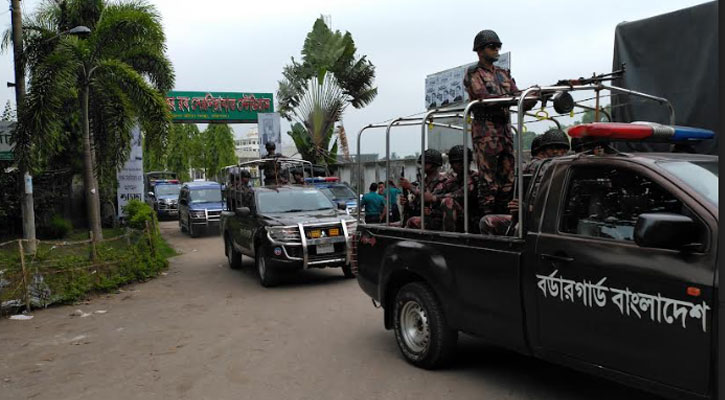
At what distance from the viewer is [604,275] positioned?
3627 mm

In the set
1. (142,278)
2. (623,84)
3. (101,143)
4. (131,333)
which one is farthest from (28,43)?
(623,84)

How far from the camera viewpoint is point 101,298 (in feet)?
33.0

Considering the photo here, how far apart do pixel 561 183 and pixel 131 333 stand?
5782 mm

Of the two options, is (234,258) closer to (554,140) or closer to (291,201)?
(291,201)

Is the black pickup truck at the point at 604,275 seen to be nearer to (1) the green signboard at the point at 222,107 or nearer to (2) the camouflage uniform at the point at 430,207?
(2) the camouflage uniform at the point at 430,207

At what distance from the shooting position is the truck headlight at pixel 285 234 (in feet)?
33.4

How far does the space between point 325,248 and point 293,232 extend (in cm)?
61

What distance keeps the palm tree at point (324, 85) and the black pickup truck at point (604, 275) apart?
22401mm

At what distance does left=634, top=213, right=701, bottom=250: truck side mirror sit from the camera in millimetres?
3121

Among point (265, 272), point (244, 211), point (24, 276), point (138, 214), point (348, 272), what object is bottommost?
point (348, 272)

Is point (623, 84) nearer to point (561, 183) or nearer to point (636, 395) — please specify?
point (561, 183)

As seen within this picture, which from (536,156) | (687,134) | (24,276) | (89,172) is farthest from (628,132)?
(89,172)

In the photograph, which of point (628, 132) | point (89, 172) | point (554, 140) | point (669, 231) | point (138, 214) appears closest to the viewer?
point (669, 231)

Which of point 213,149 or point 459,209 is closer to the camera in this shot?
point 459,209
